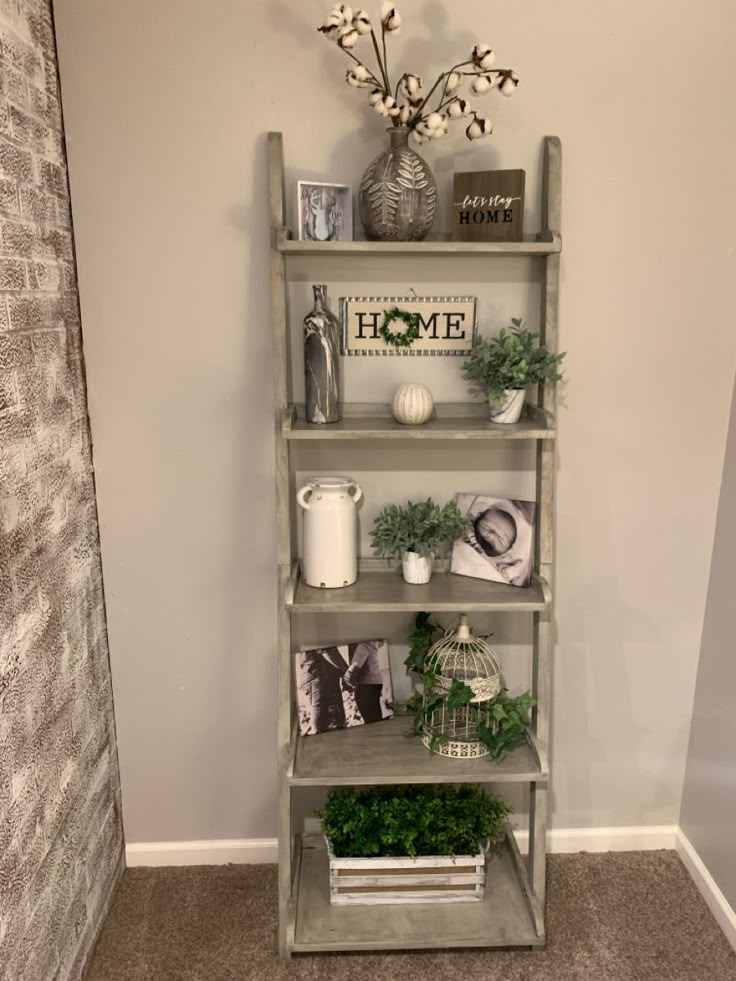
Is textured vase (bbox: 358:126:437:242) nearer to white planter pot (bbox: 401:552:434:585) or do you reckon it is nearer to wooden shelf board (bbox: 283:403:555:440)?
wooden shelf board (bbox: 283:403:555:440)

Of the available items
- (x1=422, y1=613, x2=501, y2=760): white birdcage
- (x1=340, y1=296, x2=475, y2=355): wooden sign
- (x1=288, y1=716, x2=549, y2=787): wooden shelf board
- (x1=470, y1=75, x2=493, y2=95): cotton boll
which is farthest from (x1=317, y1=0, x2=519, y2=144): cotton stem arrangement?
(x1=288, y1=716, x2=549, y2=787): wooden shelf board

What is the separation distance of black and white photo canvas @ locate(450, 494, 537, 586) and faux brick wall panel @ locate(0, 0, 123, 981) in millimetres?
855

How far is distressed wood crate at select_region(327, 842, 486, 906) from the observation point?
186 cm

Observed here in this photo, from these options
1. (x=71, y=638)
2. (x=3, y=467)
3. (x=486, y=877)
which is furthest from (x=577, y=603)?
(x=3, y=467)

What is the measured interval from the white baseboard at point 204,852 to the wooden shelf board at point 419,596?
0.77 m

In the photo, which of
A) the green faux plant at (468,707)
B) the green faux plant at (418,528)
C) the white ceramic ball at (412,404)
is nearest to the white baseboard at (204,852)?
the green faux plant at (468,707)

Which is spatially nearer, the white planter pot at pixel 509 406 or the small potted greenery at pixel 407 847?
the white planter pot at pixel 509 406

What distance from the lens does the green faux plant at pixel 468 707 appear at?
5.92ft

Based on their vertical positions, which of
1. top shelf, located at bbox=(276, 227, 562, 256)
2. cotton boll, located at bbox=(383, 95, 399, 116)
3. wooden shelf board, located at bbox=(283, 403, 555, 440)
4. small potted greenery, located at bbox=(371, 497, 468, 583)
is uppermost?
cotton boll, located at bbox=(383, 95, 399, 116)

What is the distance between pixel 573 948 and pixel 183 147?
195 cm

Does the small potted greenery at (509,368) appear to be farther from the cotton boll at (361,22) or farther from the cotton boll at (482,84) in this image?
the cotton boll at (361,22)

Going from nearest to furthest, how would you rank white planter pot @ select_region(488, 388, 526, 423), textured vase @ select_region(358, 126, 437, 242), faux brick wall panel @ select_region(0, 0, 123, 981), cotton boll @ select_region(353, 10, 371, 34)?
faux brick wall panel @ select_region(0, 0, 123, 981) → cotton boll @ select_region(353, 10, 371, 34) → textured vase @ select_region(358, 126, 437, 242) → white planter pot @ select_region(488, 388, 526, 423)

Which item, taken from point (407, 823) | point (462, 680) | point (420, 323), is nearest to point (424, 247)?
point (420, 323)

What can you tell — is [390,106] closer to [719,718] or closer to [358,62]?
[358,62]
